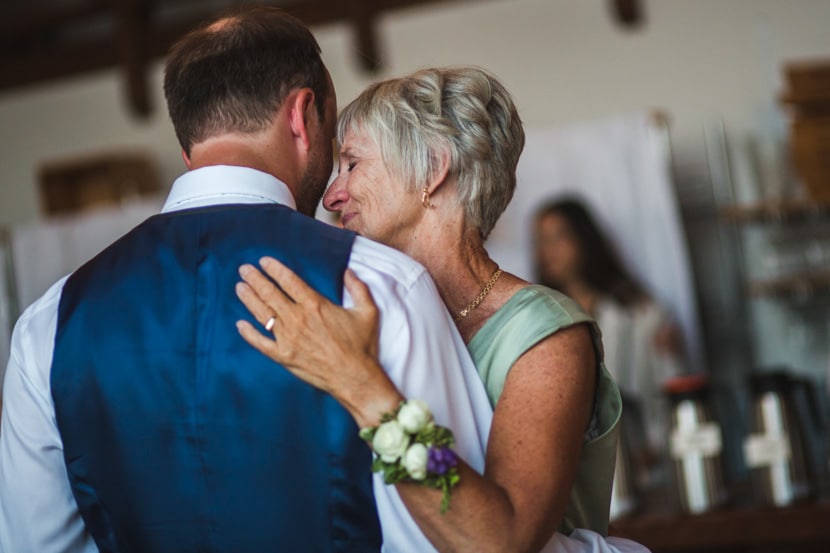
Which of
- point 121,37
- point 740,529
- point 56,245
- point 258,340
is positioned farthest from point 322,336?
point 121,37

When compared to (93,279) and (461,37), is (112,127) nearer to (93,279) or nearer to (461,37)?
(461,37)

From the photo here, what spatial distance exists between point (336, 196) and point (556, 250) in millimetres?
3159

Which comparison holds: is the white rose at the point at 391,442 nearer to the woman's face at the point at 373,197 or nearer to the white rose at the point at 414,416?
the white rose at the point at 414,416

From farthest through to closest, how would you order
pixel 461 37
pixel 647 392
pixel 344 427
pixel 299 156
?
1. pixel 461 37
2. pixel 647 392
3. pixel 299 156
4. pixel 344 427

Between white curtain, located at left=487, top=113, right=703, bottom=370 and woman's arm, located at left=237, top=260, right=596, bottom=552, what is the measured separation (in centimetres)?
347

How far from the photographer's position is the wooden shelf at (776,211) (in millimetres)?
4961

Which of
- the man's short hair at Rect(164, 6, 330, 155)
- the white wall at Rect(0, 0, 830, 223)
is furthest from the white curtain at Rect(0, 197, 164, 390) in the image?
the man's short hair at Rect(164, 6, 330, 155)

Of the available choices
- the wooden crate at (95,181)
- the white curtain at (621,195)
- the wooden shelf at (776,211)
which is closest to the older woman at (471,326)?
the white curtain at (621,195)

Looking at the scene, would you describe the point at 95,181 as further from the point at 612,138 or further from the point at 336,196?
the point at 336,196

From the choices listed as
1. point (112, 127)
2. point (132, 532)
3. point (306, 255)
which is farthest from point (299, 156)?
point (112, 127)

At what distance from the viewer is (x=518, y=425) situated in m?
1.52

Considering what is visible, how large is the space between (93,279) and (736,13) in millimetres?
4700

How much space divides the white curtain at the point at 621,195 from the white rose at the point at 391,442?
3674 millimetres

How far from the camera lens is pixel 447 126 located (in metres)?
1.78
